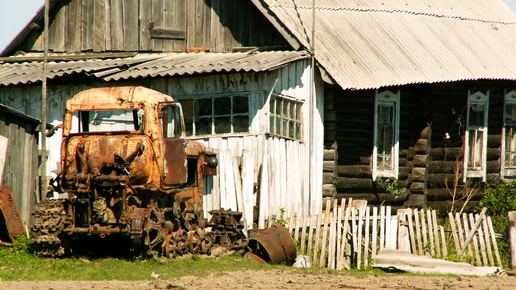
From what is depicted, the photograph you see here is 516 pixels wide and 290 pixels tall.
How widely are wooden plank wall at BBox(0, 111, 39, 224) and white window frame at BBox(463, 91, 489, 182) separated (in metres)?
11.4

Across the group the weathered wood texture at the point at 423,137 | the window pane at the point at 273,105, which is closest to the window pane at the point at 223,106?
the window pane at the point at 273,105

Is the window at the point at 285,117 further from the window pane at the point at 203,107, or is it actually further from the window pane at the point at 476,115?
the window pane at the point at 476,115

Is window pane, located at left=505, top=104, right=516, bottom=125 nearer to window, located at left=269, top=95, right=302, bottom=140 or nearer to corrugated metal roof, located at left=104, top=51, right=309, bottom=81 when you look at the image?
window, located at left=269, top=95, right=302, bottom=140

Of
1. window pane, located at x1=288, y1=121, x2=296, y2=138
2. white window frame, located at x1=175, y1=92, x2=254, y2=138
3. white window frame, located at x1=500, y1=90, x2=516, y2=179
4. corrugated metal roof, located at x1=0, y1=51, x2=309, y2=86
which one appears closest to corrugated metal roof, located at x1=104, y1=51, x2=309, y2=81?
corrugated metal roof, located at x1=0, y1=51, x2=309, y2=86

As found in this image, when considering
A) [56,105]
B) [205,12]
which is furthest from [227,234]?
[205,12]

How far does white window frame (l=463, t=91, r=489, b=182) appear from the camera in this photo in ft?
72.2

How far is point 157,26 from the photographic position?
2038cm

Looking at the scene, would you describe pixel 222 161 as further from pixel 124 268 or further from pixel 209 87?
pixel 124 268

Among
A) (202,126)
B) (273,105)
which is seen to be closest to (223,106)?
(202,126)

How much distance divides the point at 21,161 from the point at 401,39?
10433mm

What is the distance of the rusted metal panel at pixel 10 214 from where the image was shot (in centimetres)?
1401

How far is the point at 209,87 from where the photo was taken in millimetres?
17125

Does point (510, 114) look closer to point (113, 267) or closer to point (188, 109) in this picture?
point (188, 109)

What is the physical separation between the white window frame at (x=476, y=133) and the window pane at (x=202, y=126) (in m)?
7.96
